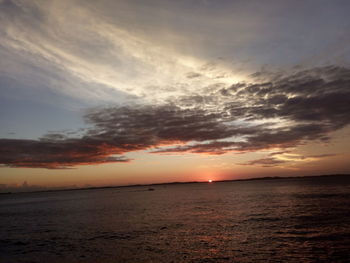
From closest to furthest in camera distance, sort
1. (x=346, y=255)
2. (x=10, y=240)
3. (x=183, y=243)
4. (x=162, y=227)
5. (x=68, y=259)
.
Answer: (x=346, y=255) < (x=68, y=259) < (x=183, y=243) < (x=10, y=240) < (x=162, y=227)

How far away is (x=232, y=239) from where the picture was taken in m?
34.0

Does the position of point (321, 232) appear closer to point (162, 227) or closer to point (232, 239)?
point (232, 239)

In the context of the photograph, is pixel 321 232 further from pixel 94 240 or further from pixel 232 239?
pixel 94 240

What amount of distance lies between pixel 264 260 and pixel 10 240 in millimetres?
38720

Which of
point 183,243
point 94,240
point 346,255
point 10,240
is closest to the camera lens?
point 346,255

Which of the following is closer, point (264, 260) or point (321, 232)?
point (264, 260)

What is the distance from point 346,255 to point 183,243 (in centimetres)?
1726

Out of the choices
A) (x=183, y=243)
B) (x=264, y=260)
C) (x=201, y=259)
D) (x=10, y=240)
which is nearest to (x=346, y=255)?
(x=264, y=260)

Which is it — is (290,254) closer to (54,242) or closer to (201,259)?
(201,259)

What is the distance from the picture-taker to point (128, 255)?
29.1m

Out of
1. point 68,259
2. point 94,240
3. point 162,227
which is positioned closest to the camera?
point 68,259

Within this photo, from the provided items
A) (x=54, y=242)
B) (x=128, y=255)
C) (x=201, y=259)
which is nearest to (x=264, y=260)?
(x=201, y=259)

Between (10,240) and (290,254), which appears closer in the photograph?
(290,254)

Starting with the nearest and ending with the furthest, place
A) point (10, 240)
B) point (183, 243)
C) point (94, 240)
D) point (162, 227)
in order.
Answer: point (183, 243), point (94, 240), point (10, 240), point (162, 227)
